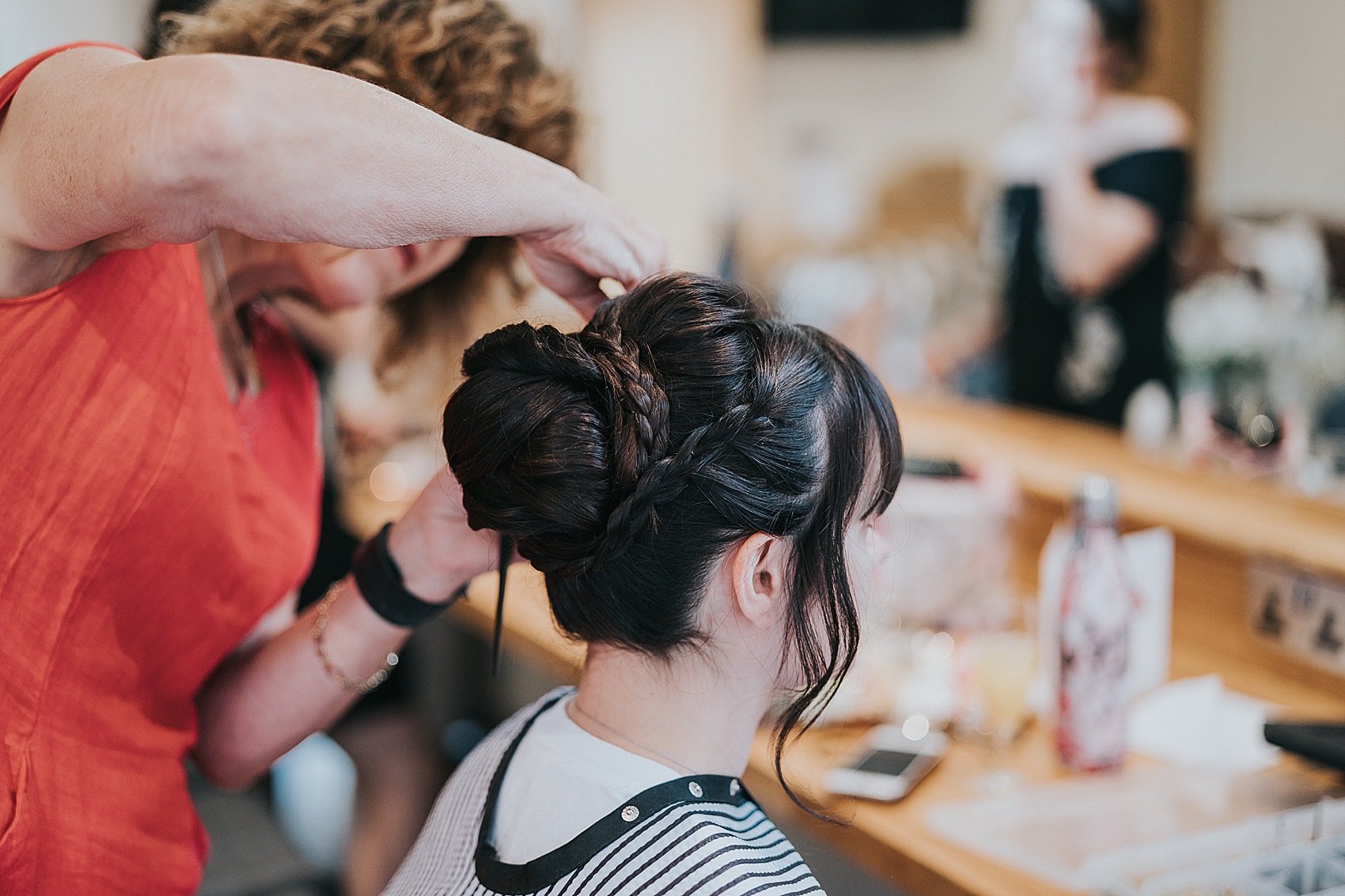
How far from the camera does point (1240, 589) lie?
1499mm

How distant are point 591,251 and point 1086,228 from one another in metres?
1.81

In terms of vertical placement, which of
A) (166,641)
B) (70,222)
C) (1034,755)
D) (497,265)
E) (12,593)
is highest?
(70,222)

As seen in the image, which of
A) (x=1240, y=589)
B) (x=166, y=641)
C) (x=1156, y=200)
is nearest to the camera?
(x=166, y=641)

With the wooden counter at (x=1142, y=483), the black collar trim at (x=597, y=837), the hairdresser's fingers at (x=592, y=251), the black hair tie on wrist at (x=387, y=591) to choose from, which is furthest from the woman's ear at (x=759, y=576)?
the wooden counter at (x=1142, y=483)

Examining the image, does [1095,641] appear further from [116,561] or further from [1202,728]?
[116,561]

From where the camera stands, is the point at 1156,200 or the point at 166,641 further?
the point at 1156,200

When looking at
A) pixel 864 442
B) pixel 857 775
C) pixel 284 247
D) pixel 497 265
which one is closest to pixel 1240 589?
pixel 857 775

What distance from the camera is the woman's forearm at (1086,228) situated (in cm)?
224

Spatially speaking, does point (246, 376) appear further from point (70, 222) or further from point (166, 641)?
point (70, 222)

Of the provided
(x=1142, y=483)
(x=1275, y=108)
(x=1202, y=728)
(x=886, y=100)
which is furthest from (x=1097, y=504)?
(x=886, y=100)

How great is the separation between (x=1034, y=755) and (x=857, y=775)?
22 centimetres

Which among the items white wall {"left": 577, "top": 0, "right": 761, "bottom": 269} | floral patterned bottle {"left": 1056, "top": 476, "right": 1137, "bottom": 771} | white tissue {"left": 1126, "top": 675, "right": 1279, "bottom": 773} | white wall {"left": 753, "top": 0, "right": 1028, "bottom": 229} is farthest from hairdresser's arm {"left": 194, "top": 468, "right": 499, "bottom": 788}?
white wall {"left": 577, "top": 0, "right": 761, "bottom": 269}

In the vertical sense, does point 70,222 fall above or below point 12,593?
A: above

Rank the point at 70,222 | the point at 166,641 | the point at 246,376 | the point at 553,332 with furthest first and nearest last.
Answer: the point at 246,376 → the point at 166,641 → the point at 553,332 → the point at 70,222
